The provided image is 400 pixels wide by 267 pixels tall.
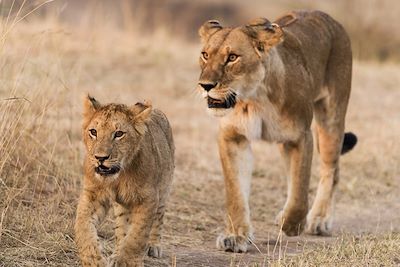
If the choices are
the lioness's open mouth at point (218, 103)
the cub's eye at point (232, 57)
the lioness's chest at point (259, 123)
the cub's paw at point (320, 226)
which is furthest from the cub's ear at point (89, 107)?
the cub's paw at point (320, 226)

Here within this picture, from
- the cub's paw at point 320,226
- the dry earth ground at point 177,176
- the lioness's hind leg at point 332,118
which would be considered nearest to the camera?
the dry earth ground at point 177,176

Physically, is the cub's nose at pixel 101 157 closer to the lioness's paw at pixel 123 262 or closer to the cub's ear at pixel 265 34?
the lioness's paw at pixel 123 262

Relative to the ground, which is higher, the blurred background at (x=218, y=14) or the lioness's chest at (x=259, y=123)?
the lioness's chest at (x=259, y=123)

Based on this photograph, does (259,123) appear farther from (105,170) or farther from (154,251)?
(105,170)

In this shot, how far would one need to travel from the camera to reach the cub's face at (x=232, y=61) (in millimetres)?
6223

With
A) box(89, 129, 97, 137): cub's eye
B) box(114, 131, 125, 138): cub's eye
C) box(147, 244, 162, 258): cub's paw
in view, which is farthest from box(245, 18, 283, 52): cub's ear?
box(89, 129, 97, 137): cub's eye

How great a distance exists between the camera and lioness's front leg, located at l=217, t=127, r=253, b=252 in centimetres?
657

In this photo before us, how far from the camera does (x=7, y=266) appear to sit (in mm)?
5281

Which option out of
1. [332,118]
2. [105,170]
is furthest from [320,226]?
[105,170]

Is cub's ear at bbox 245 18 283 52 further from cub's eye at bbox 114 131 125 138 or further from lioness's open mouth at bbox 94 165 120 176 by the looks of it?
lioness's open mouth at bbox 94 165 120 176

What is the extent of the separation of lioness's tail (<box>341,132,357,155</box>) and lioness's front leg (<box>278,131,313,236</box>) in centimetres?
127

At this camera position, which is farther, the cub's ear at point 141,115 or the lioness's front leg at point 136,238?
the cub's ear at point 141,115

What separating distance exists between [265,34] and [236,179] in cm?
97

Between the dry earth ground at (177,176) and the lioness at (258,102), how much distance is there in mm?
199
